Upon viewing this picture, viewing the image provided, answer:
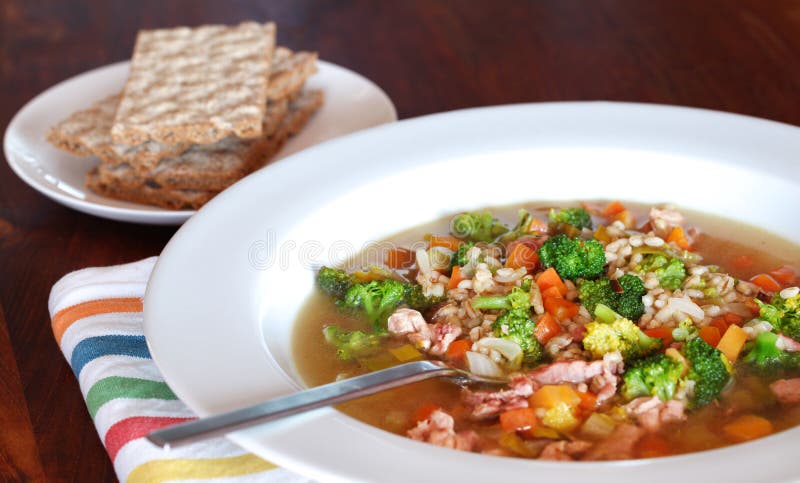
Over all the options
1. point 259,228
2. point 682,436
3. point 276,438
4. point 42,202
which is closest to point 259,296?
point 259,228

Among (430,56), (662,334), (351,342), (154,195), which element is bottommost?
(154,195)

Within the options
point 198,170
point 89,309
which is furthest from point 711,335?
point 198,170

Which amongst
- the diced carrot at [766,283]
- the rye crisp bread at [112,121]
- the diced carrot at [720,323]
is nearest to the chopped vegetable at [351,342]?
the diced carrot at [720,323]

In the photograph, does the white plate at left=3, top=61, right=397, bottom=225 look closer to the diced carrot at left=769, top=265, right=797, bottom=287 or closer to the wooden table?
the wooden table

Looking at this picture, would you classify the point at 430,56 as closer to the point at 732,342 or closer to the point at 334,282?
the point at 334,282

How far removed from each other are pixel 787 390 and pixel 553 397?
2.04 ft

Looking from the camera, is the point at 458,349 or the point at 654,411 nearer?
the point at 654,411

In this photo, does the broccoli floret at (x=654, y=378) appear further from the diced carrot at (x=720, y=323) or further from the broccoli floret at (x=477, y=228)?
the broccoli floret at (x=477, y=228)

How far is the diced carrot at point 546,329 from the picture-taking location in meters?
2.64

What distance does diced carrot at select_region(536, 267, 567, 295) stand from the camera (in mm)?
2814

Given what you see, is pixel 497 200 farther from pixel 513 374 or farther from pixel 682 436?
pixel 682 436

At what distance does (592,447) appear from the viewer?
87.0 inches

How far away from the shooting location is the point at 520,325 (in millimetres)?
2576

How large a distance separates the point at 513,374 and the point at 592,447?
0.34 metres
